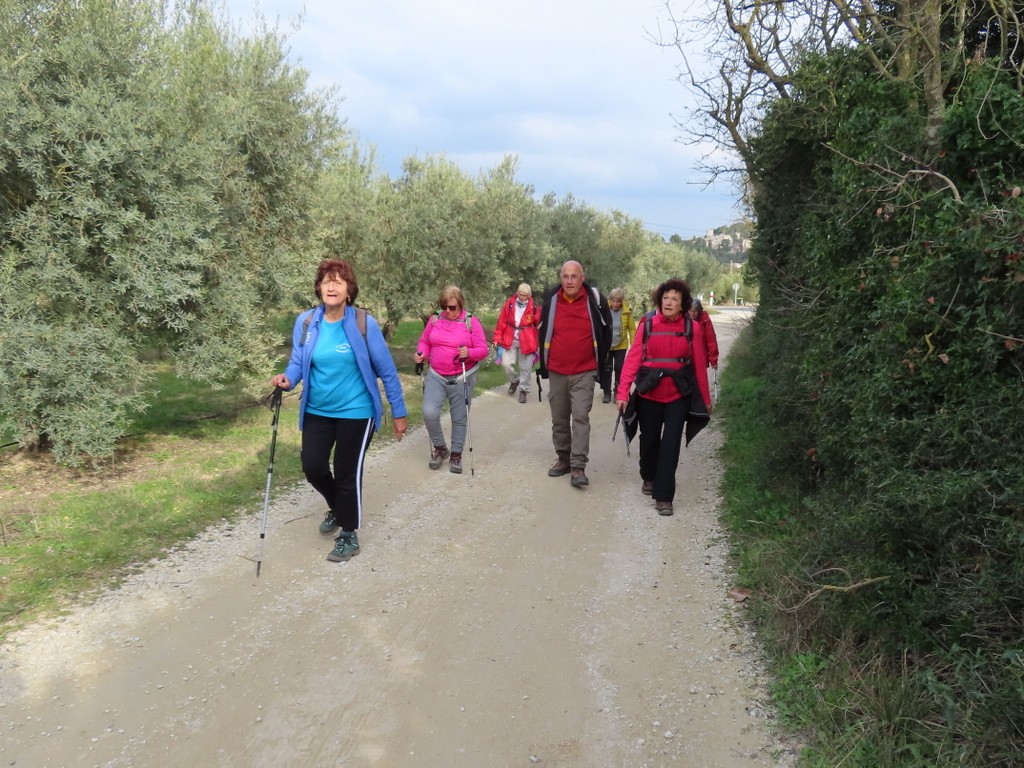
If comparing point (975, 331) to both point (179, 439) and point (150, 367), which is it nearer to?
point (150, 367)

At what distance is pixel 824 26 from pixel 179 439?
346 inches

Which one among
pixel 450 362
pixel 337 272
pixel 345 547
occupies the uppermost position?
pixel 337 272

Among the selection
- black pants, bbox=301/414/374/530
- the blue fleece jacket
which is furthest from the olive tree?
black pants, bbox=301/414/374/530

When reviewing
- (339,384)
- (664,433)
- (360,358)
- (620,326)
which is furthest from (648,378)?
(620,326)

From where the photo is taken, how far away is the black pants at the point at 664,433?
6488 millimetres

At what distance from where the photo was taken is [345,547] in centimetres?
515

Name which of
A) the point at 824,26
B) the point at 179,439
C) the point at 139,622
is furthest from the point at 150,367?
the point at 824,26

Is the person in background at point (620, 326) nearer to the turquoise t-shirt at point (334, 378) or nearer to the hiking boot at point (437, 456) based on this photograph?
the hiking boot at point (437, 456)

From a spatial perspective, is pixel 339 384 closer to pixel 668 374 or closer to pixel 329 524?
pixel 329 524

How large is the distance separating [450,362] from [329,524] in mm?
2648

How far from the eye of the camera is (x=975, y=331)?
3.06 metres

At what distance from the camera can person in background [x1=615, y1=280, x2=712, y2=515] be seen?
6496 millimetres

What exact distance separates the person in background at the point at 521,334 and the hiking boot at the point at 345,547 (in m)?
5.24

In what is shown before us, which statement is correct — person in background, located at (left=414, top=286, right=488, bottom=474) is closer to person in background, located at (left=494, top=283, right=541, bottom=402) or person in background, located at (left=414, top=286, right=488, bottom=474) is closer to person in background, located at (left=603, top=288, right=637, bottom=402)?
person in background, located at (left=494, top=283, right=541, bottom=402)
